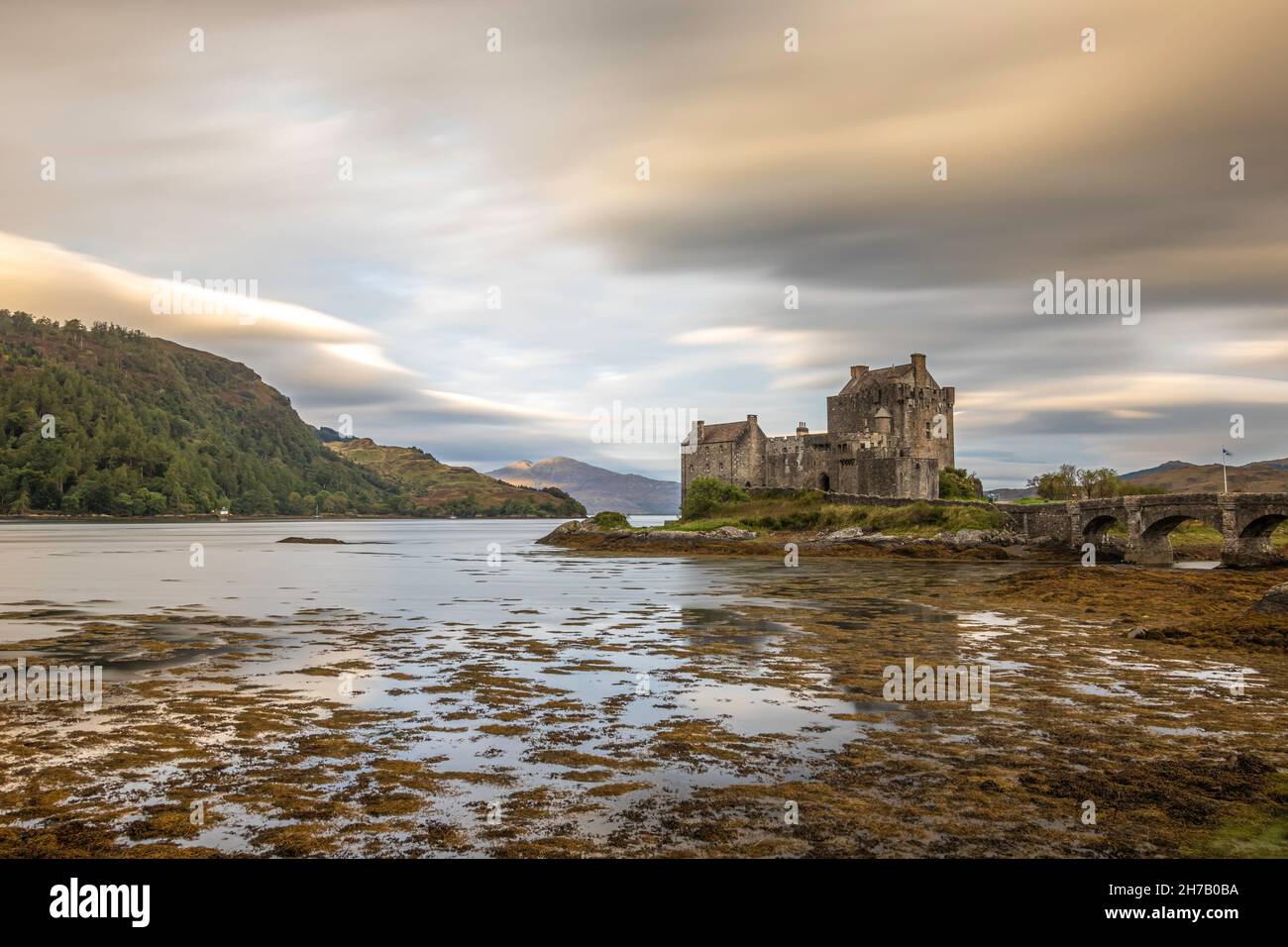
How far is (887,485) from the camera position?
84.2 m

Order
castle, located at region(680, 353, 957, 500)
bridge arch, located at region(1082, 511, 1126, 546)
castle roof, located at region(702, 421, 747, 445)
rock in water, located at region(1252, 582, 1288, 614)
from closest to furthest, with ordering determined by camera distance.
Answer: rock in water, located at region(1252, 582, 1288, 614)
bridge arch, located at region(1082, 511, 1126, 546)
castle, located at region(680, 353, 957, 500)
castle roof, located at region(702, 421, 747, 445)

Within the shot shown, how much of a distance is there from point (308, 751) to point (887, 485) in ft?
257

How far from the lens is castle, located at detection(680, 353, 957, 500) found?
84.8 metres

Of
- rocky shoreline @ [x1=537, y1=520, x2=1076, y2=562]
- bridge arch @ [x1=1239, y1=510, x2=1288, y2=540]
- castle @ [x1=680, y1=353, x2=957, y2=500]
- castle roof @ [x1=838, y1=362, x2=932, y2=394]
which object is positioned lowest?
rocky shoreline @ [x1=537, y1=520, x2=1076, y2=562]

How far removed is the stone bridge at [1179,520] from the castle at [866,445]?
1688cm

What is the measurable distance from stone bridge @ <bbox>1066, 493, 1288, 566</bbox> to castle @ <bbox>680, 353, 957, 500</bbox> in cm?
1688

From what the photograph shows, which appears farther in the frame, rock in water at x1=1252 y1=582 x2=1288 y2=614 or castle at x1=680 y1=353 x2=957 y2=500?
castle at x1=680 y1=353 x2=957 y2=500

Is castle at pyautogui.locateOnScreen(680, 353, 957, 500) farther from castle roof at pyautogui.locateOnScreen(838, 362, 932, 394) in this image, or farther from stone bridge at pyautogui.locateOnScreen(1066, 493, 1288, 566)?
stone bridge at pyautogui.locateOnScreen(1066, 493, 1288, 566)

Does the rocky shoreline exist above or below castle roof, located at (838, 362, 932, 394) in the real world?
below

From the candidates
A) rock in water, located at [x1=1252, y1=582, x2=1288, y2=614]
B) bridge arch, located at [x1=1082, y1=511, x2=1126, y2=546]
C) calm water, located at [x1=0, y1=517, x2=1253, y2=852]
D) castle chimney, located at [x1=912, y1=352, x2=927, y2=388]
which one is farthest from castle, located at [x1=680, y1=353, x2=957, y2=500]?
rock in water, located at [x1=1252, y1=582, x2=1288, y2=614]

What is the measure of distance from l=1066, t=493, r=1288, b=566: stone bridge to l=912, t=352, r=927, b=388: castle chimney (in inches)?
926

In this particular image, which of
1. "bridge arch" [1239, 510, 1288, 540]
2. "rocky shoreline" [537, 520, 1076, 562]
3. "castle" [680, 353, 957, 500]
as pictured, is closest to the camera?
"bridge arch" [1239, 510, 1288, 540]
